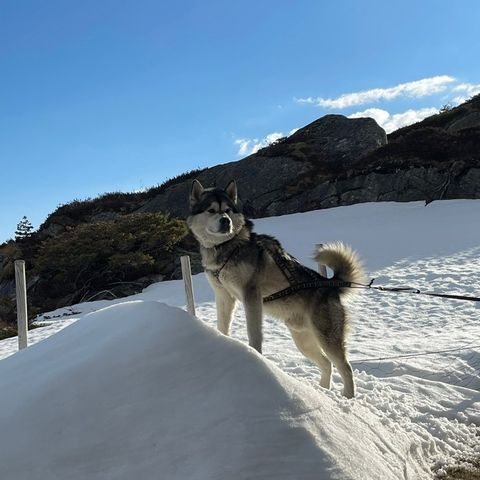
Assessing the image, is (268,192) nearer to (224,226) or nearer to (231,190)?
(231,190)

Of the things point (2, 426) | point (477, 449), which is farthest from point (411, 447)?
point (2, 426)

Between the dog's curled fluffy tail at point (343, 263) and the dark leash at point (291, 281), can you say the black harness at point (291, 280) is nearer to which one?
the dark leash at point (291, 281)

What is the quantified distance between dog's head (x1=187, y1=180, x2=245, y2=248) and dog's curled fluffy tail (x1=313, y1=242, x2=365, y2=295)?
884 mm

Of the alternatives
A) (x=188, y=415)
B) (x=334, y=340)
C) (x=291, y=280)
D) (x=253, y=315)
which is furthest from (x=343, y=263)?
(x=188, y=415)

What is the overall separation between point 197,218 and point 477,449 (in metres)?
3.04

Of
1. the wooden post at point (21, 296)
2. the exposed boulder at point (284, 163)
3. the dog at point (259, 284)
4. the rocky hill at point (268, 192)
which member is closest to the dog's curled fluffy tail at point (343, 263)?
the dog at point (259, 284)

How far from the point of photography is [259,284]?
4.38m

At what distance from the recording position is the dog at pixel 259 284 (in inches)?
171

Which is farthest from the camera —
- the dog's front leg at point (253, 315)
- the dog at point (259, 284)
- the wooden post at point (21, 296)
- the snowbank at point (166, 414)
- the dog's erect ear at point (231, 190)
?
the wooden post at point (21, 296)

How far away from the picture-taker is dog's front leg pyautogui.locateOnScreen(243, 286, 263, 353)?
13.9 ft

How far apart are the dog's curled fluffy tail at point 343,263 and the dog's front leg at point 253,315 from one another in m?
0.87

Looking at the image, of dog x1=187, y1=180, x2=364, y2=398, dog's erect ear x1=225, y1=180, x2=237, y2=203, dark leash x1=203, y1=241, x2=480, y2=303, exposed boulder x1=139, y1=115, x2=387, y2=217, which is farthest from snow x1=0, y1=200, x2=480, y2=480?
exposed boulder x1=139, y1=115, x2=387, y2=217

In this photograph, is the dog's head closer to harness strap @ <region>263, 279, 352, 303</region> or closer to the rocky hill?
harness strap @ <region>263, 279, 352, 303</region>

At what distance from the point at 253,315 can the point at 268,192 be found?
19.2m
